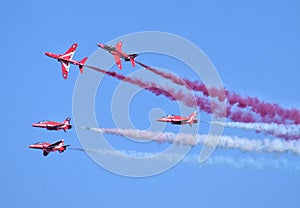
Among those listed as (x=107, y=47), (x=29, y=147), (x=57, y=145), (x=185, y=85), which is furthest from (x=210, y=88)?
(x=29, y=147)

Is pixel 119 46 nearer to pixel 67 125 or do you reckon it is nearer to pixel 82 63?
pixel 82 63

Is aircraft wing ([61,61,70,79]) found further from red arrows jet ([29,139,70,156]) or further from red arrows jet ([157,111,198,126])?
red arrows jet ([157,111,198,126])

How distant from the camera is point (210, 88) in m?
68.1

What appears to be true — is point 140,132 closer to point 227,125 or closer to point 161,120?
point 161,120

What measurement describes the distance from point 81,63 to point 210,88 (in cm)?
1706

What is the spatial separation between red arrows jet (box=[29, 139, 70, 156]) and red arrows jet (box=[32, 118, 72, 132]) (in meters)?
2.06

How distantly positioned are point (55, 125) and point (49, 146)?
9.84 ft

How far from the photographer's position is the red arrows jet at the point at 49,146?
7475 cm

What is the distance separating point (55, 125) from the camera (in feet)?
254

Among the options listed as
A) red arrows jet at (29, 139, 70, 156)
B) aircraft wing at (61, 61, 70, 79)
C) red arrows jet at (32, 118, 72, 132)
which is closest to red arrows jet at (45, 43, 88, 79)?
aircraft wing at (61, 61, 70, 79)

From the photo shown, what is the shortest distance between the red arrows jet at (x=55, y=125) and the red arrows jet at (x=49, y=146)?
2.06m

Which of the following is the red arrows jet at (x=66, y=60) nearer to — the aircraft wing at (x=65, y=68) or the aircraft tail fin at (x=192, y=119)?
the aircraft wing at (x=65, y=68)

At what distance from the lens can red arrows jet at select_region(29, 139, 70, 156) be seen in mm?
74750

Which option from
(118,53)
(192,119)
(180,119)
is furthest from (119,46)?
(192,119)
